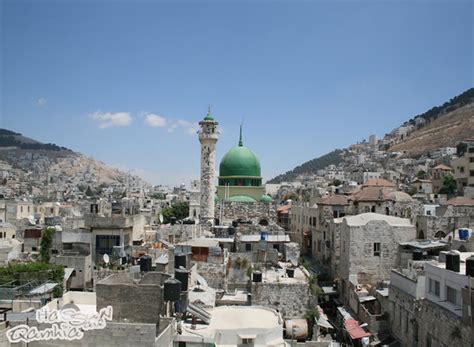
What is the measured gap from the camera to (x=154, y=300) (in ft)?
39.6

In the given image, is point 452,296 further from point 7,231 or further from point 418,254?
point 7,231

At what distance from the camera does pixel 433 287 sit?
1584 centimetres

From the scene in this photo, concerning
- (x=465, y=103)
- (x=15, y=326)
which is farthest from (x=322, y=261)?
(x=465, y=103)

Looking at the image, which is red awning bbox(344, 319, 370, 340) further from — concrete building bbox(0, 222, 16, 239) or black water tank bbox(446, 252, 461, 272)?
concrete building bbox(0, 222, 16, 239)

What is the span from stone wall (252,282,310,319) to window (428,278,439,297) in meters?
4.79

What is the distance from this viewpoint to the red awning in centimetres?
1874

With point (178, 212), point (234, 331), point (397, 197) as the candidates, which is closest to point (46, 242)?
point (234, 331)

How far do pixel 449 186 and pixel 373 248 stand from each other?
28314 mm

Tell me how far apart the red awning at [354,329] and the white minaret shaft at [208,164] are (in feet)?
73.3

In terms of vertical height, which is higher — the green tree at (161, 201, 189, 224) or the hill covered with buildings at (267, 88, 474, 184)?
the hill covered with buildings at (267, 88, 474, 184)

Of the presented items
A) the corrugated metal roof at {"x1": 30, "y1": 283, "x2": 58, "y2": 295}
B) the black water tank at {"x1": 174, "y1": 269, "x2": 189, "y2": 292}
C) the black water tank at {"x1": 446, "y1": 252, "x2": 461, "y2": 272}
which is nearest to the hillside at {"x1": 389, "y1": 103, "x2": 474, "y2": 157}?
the black water tank at {"x1": 446, "y1": 252, "x2": 461, "y2": 272}

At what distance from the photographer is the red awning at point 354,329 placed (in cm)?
1874

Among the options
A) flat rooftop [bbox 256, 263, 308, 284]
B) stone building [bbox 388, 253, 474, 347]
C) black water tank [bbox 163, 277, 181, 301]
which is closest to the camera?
black water tank [bbox 163, 277, 181, 301]

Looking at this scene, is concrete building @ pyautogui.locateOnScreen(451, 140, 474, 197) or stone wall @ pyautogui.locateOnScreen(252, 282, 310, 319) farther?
concrete building @ pyautogui.locateOnScreen(451, 140, 474, 197)
